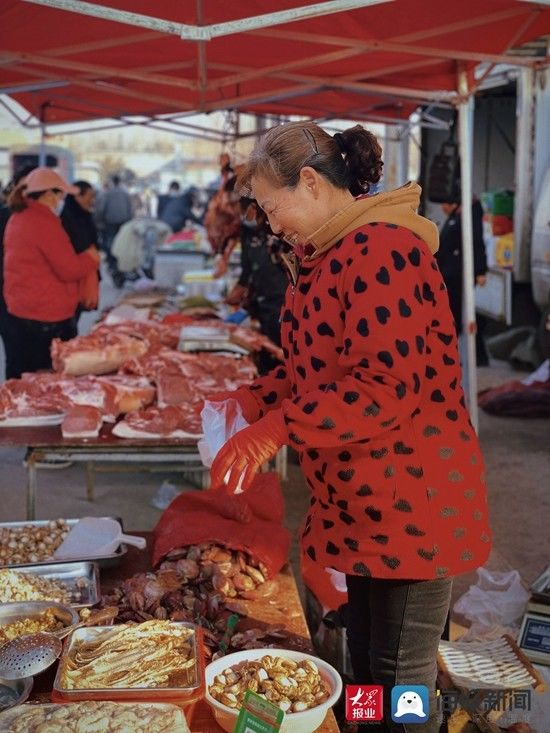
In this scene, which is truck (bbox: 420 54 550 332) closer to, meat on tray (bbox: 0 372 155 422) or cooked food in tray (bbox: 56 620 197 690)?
meat on tray (bbox: 0 372 155 422)

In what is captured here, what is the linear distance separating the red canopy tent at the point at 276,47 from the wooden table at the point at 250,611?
1.98 metres

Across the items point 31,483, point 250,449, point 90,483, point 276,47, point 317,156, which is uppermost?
point 276,47

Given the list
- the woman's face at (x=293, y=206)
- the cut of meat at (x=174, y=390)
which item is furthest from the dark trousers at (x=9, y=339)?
the woman's face at (x=293, y=206)

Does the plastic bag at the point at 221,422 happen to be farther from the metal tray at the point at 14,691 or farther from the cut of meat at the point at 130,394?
the cut of meat at the point at 130,394

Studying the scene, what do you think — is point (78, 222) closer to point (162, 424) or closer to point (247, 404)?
point (162, 424)

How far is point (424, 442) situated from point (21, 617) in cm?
121

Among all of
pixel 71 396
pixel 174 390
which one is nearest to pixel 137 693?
pixel 71 396

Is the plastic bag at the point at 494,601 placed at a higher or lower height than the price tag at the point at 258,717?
lower

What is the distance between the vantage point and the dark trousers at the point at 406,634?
2.43 meters

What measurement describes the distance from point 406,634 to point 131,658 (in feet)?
2.22

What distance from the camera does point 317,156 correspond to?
238 cm

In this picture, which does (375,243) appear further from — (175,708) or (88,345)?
(88,345)

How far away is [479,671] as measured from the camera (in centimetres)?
350

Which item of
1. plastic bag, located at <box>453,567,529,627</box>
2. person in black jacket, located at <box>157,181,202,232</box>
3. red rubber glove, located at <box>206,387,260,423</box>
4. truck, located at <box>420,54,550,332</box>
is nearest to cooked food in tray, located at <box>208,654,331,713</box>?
red rubber glove, located at <box>206,387,260,423</box>
